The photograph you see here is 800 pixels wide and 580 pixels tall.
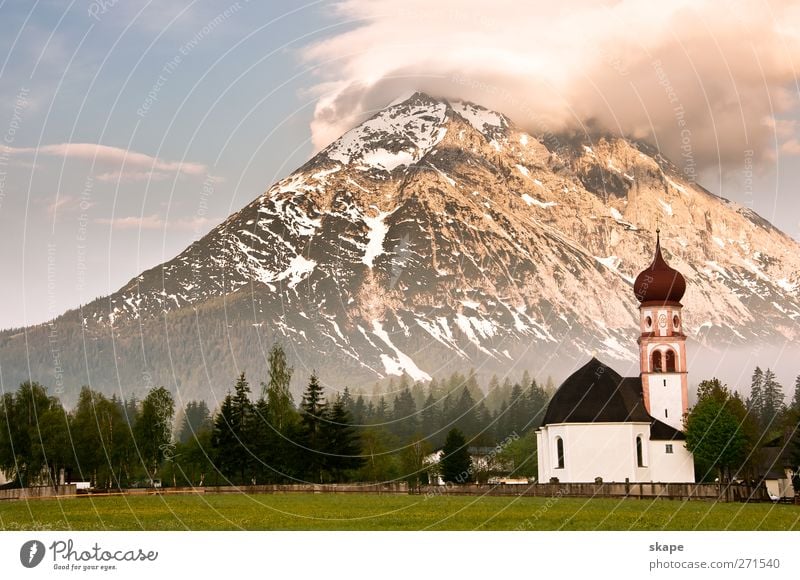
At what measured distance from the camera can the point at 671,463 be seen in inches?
3927

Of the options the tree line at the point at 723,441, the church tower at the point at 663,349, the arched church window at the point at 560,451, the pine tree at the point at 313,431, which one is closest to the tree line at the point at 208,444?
the pine tree at the point at 313,431

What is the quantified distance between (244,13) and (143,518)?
75.8 ft

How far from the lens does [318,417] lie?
350 ft

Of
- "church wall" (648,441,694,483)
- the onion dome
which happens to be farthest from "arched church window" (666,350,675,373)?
"church wall" (648,441,694,483)

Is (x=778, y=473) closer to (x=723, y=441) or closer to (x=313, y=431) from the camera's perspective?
(x=723, y=441)

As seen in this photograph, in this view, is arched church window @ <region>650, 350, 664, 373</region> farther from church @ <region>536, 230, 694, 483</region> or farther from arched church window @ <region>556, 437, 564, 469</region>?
arched church window @ <region>556, 437, 564, 469</region>

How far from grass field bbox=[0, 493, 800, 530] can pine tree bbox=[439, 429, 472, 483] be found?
35.6 metres

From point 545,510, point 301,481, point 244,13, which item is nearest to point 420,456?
point 301,481

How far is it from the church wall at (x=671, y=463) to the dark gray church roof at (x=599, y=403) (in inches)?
32.4

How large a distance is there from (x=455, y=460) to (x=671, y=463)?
21096 mm

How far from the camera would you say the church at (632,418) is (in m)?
98.0

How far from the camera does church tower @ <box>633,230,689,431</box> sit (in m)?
106
